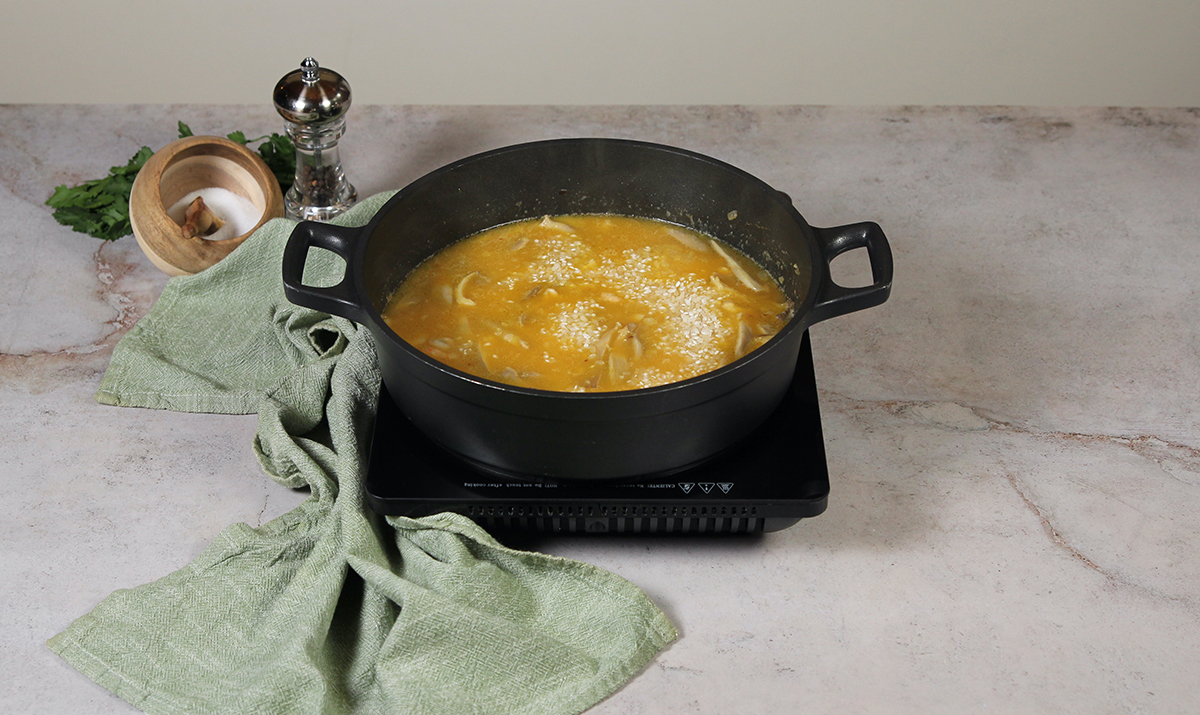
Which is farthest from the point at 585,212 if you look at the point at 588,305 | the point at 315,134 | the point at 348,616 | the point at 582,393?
the point at 348,616

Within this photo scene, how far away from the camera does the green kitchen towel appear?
1.51 m

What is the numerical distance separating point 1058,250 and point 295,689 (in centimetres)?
164

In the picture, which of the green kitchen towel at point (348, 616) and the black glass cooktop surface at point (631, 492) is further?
the black glass cooktop surface at point (631, 492)

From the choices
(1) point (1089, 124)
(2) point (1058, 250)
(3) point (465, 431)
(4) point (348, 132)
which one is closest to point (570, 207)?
(3) point (465, 431)

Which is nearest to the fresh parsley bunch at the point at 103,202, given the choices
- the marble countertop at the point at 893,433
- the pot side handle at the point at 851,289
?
the marble countertop at the point at 893,433

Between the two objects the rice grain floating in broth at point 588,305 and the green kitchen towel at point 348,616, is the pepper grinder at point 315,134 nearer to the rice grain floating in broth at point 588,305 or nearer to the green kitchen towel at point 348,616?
the rice grain floating in broth at point 588,305

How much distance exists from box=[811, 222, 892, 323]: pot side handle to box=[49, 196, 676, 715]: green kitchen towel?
18.2 inches

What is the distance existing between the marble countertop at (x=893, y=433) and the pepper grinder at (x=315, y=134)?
7.6 inches

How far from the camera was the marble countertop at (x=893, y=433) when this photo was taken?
1598 millimetres

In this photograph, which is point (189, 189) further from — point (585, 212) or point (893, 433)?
point (893, 433)

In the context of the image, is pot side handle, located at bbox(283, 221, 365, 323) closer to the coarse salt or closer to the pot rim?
the pot rim

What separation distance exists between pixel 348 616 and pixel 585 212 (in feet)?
2.62

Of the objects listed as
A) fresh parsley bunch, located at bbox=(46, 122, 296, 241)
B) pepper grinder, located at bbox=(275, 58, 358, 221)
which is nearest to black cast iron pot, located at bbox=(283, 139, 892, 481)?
pepper grinder, located at bbox=(275, 58, 358, 221)

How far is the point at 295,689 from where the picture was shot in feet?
4.87
